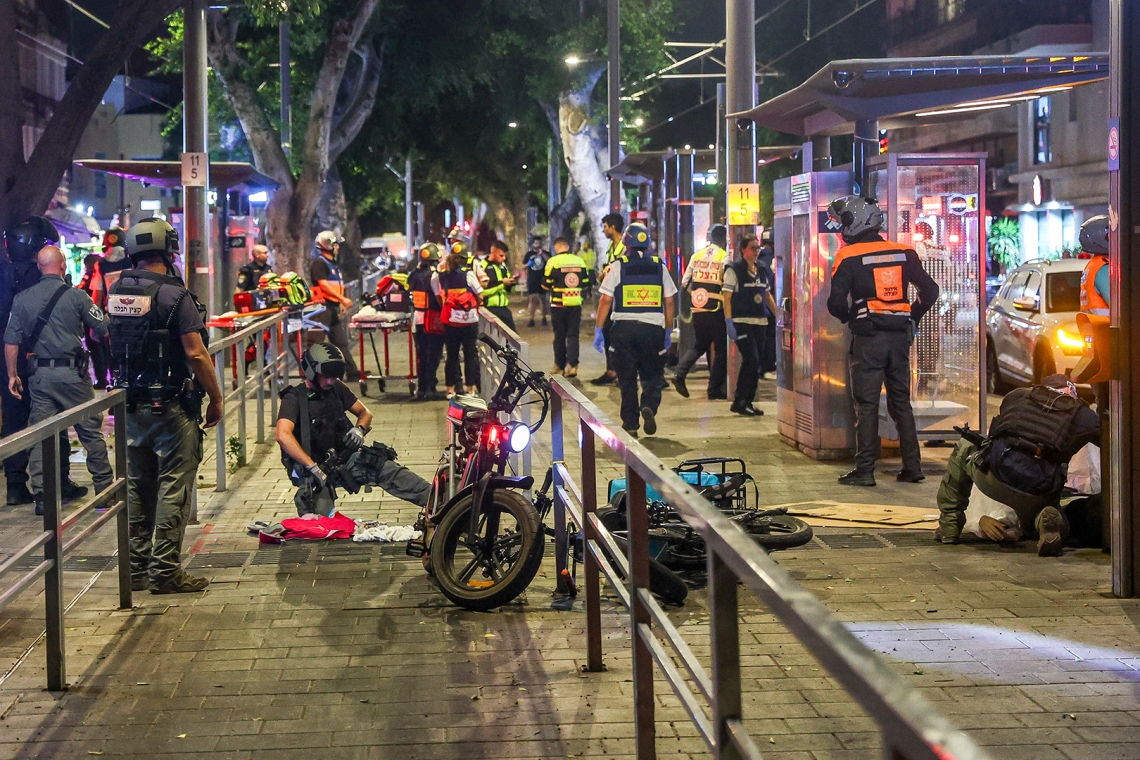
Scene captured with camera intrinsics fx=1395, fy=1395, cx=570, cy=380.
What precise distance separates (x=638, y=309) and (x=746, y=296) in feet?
10.4

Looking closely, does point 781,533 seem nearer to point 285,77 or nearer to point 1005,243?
point 285,77

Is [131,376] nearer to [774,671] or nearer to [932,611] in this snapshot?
[774,671]

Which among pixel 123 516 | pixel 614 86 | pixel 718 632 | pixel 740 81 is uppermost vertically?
pixel 614 86

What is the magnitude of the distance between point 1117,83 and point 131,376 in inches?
202

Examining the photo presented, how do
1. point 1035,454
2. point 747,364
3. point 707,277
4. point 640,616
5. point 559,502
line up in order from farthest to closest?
point 707,277
point 747,364
point 1035,454
point 559,502
point 640,616

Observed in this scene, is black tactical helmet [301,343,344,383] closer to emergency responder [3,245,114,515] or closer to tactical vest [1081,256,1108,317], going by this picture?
emergency responder [3,245,114,515]

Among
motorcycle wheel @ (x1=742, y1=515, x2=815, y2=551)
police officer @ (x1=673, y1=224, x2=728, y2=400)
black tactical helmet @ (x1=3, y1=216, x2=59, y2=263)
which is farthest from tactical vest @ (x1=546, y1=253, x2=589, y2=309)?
motorcycle wheel @ (x1=742, y1=515, x2=815, y2=551)

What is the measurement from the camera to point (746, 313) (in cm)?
1500

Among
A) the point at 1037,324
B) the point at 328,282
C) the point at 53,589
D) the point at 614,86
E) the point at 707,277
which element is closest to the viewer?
the point at 53,589

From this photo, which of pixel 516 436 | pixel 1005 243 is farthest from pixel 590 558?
pixel 1005 243

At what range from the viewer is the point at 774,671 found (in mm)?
5730

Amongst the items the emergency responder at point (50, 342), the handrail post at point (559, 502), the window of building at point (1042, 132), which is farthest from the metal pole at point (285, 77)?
the window of building at point (1042, 132)

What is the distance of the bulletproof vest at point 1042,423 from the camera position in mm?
7691

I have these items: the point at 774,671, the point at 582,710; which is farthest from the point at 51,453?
the point at 774,671
